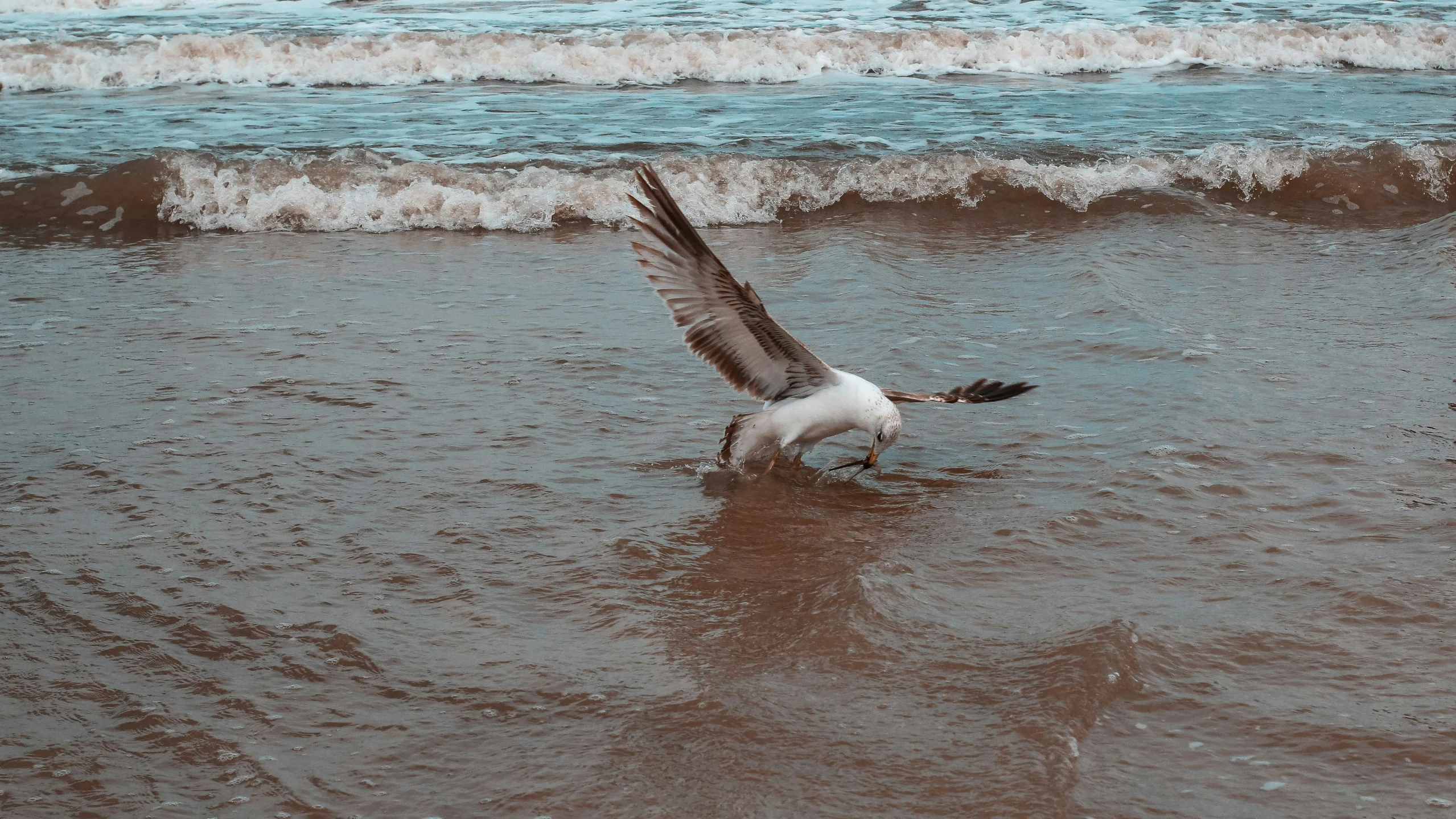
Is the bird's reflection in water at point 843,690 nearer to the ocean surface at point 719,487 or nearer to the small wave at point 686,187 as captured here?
the ocean surface at point 719,487

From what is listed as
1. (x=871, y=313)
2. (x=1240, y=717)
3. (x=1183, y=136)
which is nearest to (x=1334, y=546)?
(x=1240, y=717)

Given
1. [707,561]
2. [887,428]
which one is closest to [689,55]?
[887,428]

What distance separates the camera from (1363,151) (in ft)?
32.0

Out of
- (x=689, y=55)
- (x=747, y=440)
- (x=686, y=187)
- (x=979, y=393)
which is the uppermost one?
(x=689, y=55)

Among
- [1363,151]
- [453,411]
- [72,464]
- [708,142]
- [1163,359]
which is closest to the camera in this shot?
[72,464]

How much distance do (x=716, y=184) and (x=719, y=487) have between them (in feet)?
16.8

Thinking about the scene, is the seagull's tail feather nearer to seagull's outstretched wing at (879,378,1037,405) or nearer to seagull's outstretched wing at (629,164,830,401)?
seagull's outstretched wing at (629,164,830,401)

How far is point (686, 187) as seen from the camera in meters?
9.34

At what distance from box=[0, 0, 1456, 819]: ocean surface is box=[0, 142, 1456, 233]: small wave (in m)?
0.04

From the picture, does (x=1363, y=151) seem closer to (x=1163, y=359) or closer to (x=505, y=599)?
(x=1163, y=359)

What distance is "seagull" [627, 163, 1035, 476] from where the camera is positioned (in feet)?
14.4

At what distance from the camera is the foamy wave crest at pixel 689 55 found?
1457 centimetres

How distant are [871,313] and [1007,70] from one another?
31.7 feet

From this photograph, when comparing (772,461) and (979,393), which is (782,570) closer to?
(772,461)
